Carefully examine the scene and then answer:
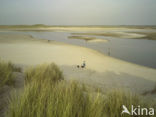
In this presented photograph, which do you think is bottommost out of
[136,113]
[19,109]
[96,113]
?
[136,113]

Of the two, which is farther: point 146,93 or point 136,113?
point 146,93

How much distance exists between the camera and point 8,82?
2998 mm

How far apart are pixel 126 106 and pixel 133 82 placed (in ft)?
13.7

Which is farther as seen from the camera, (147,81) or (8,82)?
(147,81)

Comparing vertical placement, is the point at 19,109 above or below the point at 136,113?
above

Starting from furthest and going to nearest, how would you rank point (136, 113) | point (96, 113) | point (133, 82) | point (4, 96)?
1. point (133, 82)
2. point (4, 96)
3. point (136, 113)
4. point (96, 113)

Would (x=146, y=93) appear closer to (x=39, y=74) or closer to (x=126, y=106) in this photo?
(x=126, y=106)

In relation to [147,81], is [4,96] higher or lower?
higher

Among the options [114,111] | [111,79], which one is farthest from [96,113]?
[111,79]

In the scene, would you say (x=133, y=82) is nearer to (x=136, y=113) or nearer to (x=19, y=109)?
(x=136, y=113)

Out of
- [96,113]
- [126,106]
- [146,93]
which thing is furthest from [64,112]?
[146,93]

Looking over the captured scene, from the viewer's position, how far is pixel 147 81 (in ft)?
19.1

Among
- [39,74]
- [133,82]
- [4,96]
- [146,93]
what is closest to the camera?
[4,96]

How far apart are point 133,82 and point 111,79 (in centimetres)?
105
